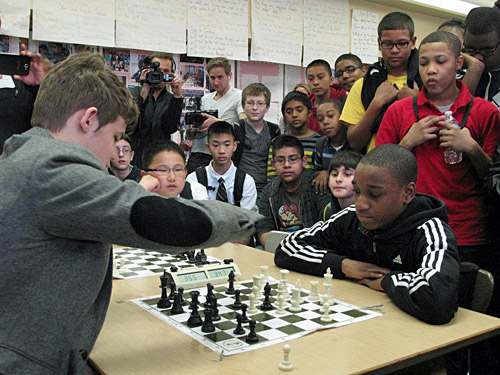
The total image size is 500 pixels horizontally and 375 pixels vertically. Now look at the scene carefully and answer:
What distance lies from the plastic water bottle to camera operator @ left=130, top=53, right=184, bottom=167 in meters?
1.99

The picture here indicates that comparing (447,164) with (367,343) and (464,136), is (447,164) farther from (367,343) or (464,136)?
(367,343)

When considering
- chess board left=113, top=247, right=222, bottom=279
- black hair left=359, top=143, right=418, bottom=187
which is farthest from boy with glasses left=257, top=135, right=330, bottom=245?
black hair left=359, top=143, right=418, bottom=187

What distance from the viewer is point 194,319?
144 cm

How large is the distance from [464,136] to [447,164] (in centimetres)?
18

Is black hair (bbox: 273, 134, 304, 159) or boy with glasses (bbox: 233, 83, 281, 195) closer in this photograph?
black hair (bbox: 273, 134, 304, 159)

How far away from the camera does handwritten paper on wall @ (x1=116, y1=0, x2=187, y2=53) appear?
4359mm

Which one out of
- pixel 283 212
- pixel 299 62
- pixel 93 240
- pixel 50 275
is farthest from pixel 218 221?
pixel 299 62

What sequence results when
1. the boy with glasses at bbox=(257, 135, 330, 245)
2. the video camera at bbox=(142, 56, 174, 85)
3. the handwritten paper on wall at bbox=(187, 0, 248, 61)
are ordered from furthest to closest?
the handwritten paper on wall at bbox=(187, 0, 248, 61), the video camera at bbox=(142, 56, 174, 85), the boy with glasses at bbox=(257, 135, 330, 245)

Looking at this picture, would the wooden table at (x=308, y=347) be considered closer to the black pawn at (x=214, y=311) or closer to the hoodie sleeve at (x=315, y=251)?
the black pawn at (x=214, y=311)

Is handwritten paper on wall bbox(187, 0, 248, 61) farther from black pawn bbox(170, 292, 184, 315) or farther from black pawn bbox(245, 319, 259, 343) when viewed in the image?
black pawn bbox(245, 319, 259, 343)

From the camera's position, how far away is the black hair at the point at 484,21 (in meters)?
2.67

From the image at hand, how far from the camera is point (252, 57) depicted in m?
5.21

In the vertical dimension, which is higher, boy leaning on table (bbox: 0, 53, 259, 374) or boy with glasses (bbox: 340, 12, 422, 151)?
boy with glasses (bbox: 340, 12, 422, 151)

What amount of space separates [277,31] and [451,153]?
11.1 feet
